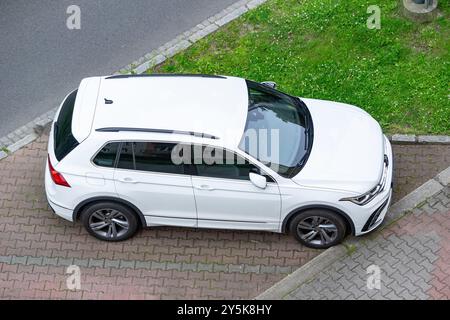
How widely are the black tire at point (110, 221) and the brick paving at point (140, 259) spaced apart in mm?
147

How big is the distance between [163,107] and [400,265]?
138 inches

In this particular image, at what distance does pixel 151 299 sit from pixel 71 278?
1.06m

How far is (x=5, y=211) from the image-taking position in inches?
420

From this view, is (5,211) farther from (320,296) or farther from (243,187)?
(320,296)

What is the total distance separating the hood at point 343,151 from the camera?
31.1ft

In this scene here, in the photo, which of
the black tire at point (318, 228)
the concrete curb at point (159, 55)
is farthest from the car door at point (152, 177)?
the concrete curb at point (159, 55)

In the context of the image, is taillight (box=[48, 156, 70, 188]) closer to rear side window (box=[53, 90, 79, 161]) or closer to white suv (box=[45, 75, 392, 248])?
white suv (box=[45, 75, 392, 248])

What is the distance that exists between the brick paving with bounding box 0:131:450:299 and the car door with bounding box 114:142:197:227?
76 cm

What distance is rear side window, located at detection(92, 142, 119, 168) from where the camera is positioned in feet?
31.1

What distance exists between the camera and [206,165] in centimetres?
944

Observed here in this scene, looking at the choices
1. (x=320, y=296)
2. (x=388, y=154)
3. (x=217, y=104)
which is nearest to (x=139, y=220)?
(x=217, y=104)

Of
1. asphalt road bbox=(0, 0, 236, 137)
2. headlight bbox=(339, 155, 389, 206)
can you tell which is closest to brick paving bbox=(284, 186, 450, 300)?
headlight bbox=(339, 155, 389, 206)

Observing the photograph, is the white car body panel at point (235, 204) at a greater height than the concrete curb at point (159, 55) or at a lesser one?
Answer: lesser

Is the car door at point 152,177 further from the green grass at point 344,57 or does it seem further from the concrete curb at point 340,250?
the green grass at point 344,57
